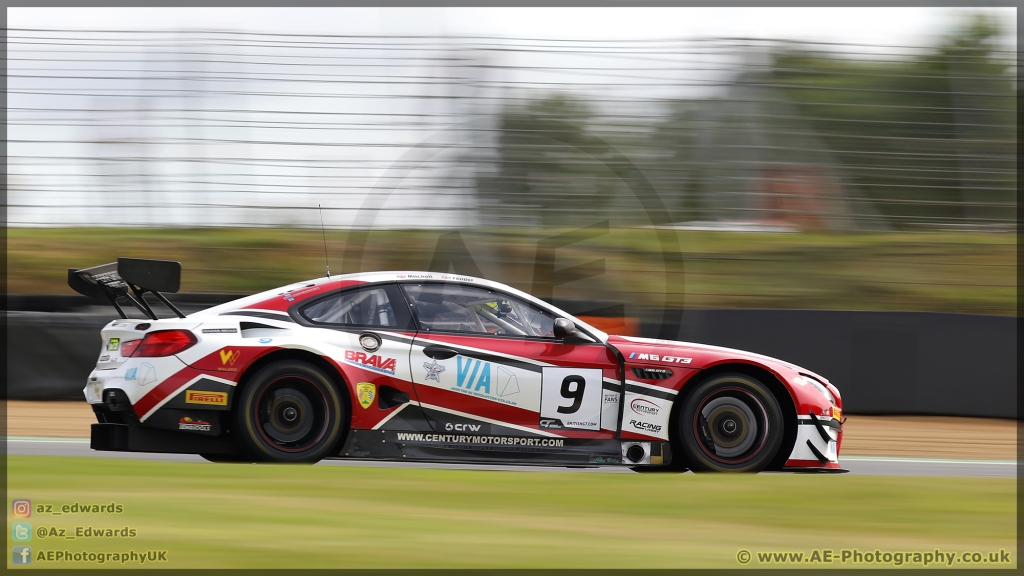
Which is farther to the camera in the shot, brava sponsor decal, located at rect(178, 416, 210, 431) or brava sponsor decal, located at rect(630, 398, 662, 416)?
brava sponsor decal, located at rect(630, 398, 662, 416)

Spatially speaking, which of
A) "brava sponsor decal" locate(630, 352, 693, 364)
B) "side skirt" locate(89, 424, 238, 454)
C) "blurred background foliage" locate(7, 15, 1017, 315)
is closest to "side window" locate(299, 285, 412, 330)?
"side skirt" locate(89, 424, 238, 454)

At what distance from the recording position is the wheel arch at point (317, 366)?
5.00 m

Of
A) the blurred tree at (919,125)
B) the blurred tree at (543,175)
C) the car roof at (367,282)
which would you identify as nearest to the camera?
the car roof at (367,282)

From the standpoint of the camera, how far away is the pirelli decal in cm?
494

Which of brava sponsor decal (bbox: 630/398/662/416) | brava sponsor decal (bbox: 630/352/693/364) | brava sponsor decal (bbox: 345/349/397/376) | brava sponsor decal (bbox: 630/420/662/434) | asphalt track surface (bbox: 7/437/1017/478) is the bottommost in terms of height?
asphalt track surface (bbox: 7/437/1017/478)

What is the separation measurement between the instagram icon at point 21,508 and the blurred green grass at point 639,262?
16.0 feet

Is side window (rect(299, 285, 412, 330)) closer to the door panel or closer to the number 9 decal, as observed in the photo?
the door panel

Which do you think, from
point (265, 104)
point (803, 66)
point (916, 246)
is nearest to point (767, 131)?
point (803, 66)

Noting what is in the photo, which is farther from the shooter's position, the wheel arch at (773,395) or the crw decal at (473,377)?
the wheel arch at (773,395)

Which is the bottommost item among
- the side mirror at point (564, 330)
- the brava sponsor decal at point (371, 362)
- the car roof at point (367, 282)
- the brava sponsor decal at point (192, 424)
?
the brava sponsor decal at point (192, 424)

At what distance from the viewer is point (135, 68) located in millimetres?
9758

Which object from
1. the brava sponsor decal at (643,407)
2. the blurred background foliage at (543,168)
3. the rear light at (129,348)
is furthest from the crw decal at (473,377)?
the blurred background foliage at (543,168)

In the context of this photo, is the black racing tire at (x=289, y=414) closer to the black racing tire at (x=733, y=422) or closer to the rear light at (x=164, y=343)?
the rear light at (x=164, y=343)

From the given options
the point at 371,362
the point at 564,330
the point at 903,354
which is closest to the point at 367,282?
the point at 371,362
